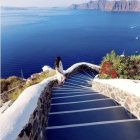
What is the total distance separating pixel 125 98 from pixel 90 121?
4.95ft

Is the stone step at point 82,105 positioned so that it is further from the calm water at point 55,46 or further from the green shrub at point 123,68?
the calm water at point 55,46

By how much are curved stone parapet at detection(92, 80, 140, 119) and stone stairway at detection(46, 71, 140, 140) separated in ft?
0.46

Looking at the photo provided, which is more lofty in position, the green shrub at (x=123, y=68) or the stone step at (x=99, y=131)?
the green shrub at (x=123, y=68)

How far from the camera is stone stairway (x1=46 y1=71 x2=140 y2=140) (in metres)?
6.58

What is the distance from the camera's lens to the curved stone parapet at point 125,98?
25.3 ft

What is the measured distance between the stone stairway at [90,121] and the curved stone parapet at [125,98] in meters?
0.14

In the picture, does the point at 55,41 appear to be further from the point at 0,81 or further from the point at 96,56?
the point at 0,81

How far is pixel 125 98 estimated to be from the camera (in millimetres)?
8461

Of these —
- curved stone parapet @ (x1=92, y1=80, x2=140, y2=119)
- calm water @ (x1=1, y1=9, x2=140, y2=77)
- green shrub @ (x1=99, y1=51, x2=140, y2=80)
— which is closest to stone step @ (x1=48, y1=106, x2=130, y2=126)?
curved stone parapet @ (x1=92, y1=80, x2=140, y2=119)

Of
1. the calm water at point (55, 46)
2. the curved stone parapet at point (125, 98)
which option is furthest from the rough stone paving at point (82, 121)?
the calm water at point (55, 46)

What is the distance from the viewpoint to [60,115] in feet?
25.9

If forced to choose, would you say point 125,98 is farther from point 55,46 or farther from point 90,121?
point 55,46

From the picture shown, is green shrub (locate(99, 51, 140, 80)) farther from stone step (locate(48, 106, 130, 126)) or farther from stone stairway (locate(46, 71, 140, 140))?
stone step (locate(48, 106, 130, 126))

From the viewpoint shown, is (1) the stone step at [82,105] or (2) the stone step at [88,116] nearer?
(2) the stone step at [88,116]
